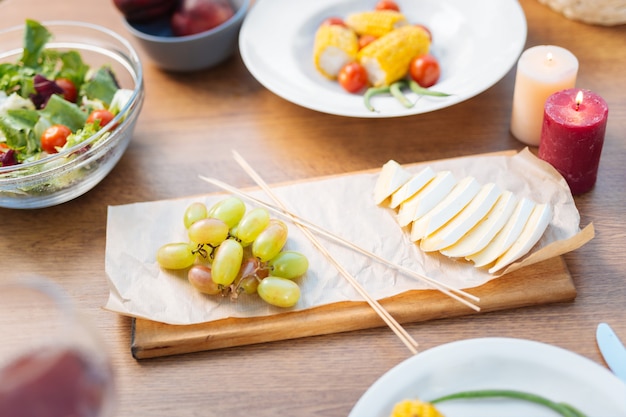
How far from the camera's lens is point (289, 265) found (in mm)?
1012

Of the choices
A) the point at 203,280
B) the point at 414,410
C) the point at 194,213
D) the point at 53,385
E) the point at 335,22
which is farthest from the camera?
the point at 335,22

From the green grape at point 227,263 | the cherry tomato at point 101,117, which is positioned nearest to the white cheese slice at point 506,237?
the green grape at point 227,263

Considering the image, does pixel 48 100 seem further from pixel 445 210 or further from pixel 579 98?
pixel 579 98

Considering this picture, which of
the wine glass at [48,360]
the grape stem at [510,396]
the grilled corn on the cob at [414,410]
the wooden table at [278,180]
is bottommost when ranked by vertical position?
the wooden table at [278,180]

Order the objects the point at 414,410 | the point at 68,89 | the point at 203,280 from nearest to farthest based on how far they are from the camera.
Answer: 1. the point at 414,410
2. the point at 203,280
3. the point at 68,89

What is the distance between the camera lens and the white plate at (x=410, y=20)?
1261 mm

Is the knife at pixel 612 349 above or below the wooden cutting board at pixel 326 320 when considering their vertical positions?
above

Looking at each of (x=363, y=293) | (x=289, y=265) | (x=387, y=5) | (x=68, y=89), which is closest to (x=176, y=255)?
(x=289, y=265)

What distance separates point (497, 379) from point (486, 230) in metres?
0.24

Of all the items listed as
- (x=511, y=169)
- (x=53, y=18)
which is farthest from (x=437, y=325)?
(x=53, y=18)

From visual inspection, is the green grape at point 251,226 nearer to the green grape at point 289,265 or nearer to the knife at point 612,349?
the green grape at point 289,265

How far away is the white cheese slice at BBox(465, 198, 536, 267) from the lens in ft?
3.28

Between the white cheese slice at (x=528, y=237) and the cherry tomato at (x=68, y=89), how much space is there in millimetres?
843

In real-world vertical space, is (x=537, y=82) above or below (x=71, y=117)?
above
